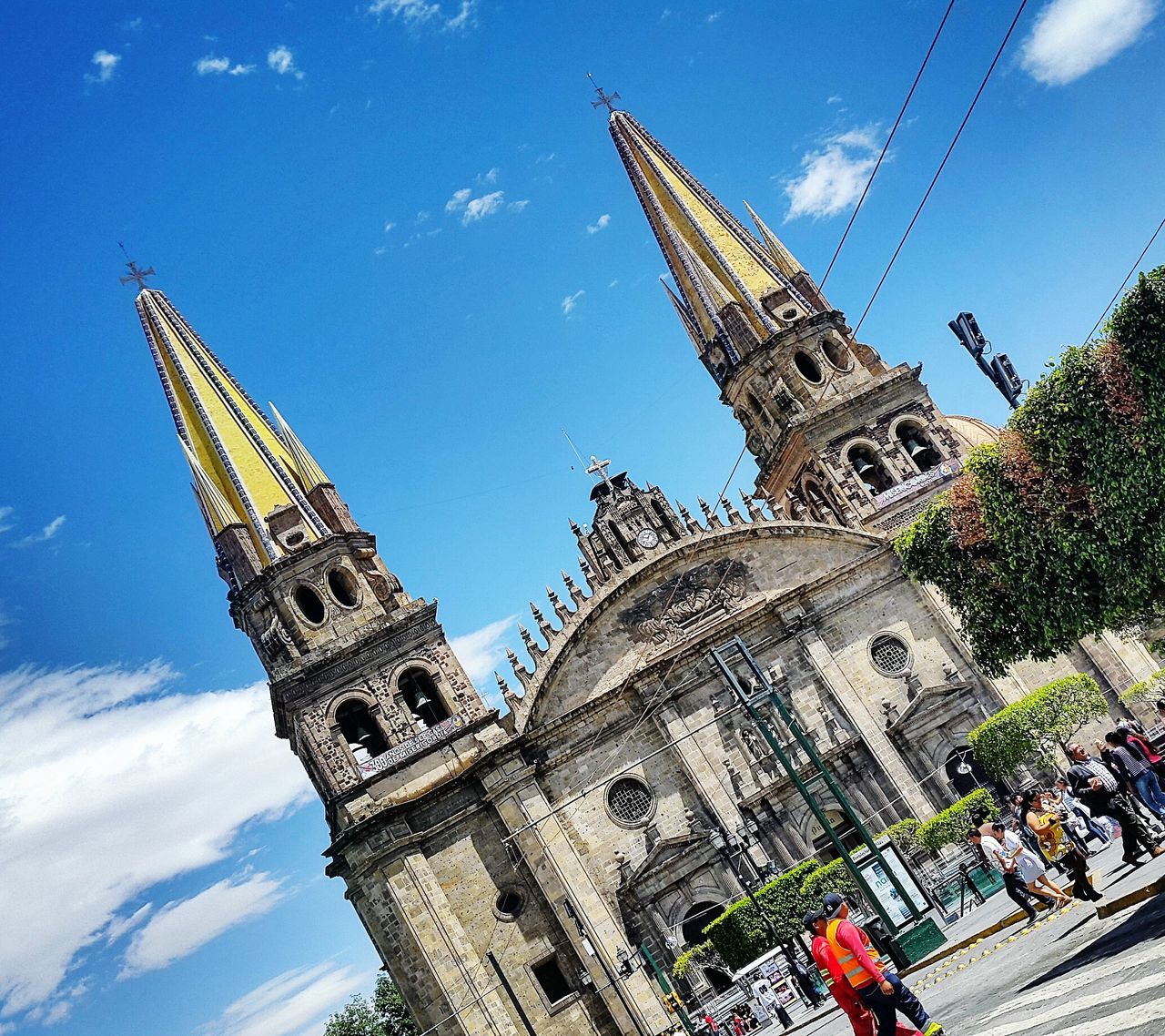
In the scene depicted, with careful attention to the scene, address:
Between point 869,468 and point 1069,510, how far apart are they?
15084 millimetres

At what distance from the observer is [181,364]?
A: 37156 mm

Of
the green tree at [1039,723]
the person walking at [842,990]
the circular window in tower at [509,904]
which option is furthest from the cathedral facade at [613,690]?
the person walking at [842,990]

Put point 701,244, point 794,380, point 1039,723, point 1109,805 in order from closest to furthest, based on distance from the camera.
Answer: point 1109,805 → point 1039,723 → point 794,380 → point 701,244

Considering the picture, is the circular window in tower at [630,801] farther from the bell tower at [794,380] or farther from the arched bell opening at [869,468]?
the arched bell opening at [869,468]

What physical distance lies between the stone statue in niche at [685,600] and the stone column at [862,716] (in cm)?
247

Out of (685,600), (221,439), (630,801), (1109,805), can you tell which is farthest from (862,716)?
(221,439)

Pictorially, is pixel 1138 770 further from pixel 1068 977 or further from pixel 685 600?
pixel 685 600

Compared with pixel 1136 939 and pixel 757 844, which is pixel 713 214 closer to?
pixel 757 844

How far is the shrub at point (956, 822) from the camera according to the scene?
27281mm

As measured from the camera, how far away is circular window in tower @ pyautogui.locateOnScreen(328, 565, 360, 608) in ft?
110

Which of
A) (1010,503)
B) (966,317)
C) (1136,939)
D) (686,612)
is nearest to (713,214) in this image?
(966,317)

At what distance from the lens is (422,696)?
32.9m

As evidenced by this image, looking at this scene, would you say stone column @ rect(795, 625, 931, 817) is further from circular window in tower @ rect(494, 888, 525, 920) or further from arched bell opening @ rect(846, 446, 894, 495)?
circular window in tower @ rect(494, 888, 525, 920)

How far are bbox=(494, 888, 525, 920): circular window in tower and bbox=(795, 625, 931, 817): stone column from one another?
10.5 m
